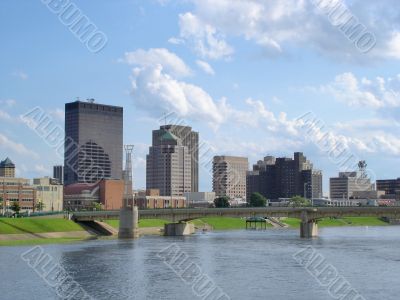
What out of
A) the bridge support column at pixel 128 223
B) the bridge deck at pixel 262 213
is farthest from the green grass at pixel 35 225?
the bridge support column at pixel 128 223

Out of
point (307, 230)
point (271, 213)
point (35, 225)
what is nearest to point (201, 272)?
point (35, 225)

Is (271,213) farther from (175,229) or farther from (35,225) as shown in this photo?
(35,225)

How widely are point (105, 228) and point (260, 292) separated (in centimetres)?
12195

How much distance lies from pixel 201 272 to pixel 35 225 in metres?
89.0

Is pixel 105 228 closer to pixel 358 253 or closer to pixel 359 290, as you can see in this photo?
pixel 358 253

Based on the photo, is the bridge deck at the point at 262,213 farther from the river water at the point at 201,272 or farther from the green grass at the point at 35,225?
the river water at the point at 201,272

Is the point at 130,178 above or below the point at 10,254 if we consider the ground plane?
above

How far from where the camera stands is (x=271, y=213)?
591 feet

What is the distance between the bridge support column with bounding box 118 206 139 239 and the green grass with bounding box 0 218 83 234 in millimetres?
13399

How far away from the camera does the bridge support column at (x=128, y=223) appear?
560ft

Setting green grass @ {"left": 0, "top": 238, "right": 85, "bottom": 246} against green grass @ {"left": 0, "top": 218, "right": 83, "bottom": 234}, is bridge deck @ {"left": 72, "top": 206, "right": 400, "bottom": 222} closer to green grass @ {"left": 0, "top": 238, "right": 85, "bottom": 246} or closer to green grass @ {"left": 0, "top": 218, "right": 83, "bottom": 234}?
green grass @ {"left": 0, "top": 218, "right": 83, "bottom": 234}

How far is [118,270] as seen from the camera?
88938mm

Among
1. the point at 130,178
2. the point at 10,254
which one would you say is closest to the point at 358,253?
the point at 10,254

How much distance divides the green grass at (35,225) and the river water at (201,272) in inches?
1190
